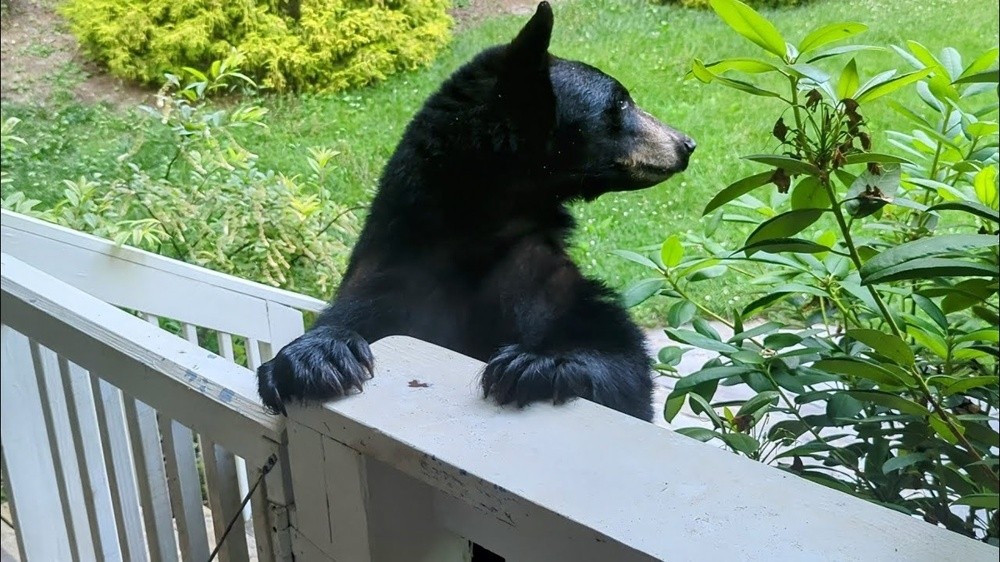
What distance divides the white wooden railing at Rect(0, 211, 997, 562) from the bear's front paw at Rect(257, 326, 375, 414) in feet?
0.06

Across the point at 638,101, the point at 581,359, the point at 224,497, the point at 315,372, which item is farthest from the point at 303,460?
the point at 638,101

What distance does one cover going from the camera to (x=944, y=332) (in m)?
0.93

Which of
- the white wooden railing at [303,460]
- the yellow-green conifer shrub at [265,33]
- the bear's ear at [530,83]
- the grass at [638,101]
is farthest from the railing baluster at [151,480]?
the bear's ear at [530,83]

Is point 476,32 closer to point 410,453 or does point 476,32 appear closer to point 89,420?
point 410,453

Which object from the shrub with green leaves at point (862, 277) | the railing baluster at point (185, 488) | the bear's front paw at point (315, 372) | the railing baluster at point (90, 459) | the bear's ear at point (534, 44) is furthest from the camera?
the railing baluster at point (90, 459)

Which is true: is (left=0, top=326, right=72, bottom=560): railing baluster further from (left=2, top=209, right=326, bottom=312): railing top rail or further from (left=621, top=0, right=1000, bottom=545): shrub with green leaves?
(left=621, top=0, right=1000, bottom=545): shrub with green leaves

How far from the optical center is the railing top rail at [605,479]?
61 centimetres

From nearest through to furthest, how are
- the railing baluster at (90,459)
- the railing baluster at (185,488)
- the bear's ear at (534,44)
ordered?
the bear's ear at (534,44) < the railing baluster at (185,488) < the railing baluster at (90,459)

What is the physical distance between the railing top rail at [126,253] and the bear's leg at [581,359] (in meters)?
0.36

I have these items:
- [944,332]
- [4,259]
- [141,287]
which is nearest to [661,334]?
[944,332]

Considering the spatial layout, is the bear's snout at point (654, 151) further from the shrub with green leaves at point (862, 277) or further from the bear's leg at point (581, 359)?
the bear's leg at point (581, 359)

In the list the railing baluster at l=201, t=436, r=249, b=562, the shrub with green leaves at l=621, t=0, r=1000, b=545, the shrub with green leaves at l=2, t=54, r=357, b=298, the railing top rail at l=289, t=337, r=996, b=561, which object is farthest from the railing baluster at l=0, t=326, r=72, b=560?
the shrub with green leaves at l=621, t=0, r=1000, b=545

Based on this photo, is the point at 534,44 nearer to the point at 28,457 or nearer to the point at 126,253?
the point at 126,253

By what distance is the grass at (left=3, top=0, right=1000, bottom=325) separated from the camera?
83 cm
